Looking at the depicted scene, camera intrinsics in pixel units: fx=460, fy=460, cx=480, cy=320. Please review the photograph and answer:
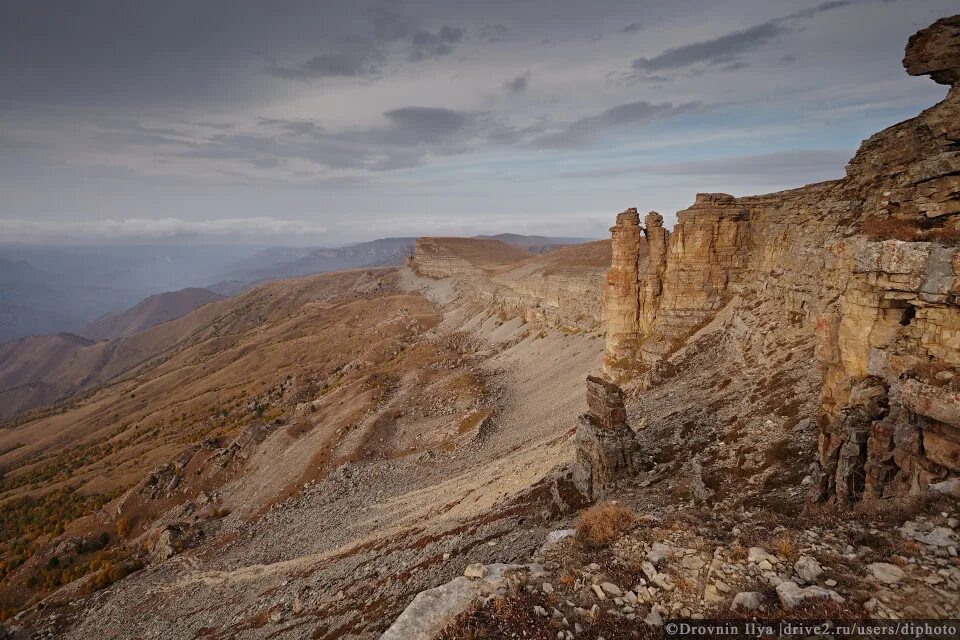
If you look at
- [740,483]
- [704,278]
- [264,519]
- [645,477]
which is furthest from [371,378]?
[740,483]

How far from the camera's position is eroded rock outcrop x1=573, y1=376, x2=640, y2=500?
21406 mm

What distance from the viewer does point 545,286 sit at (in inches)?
2872

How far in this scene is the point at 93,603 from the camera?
31.9m

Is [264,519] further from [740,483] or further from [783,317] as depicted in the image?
[783,317]

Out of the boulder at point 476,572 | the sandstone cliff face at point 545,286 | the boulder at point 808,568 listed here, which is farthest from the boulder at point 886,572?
the sandstone cliff face at point 545,286

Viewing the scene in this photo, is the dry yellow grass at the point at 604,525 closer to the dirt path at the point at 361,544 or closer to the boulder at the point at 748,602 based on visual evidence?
the boulder at the point at 748,602

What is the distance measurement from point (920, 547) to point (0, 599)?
2203 inches

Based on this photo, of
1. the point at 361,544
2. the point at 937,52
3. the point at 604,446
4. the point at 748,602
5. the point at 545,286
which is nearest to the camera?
the point at 748,602

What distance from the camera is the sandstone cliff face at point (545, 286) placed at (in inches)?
2462

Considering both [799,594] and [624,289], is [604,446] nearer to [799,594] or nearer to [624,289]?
[799,594]

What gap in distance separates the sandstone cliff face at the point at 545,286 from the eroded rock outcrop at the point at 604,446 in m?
36.4

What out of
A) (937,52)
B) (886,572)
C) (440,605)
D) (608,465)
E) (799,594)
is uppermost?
(937,52)

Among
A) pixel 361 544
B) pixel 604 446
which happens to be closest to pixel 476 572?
pixel 604 446

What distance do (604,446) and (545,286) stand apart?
52640 millimetres
